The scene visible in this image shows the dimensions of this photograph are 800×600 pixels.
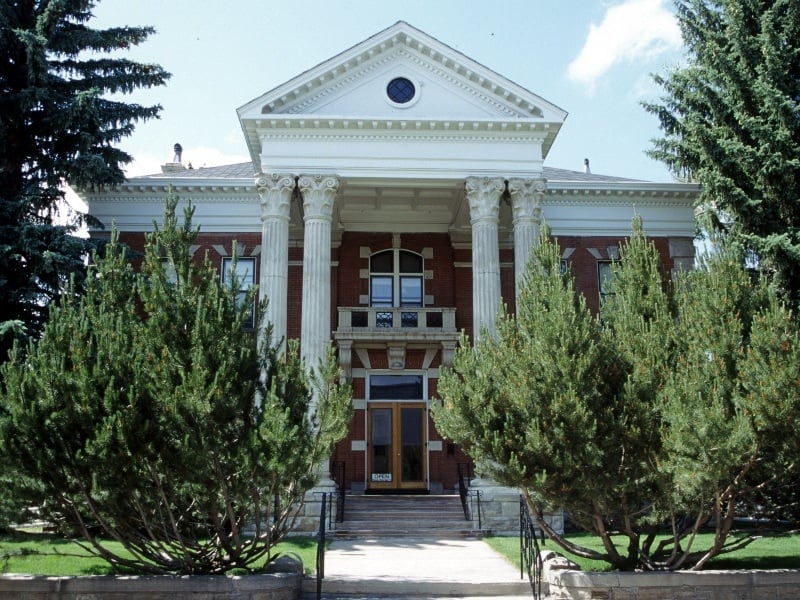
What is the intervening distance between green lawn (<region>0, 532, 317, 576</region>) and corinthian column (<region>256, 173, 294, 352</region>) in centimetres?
590

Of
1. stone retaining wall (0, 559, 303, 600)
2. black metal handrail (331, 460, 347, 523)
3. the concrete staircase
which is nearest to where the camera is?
stone retaining wall (0, 559, 303, 600)

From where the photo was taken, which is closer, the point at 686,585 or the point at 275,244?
the point at 686,585

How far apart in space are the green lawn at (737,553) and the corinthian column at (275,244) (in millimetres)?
7248

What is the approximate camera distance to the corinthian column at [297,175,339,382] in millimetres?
18844

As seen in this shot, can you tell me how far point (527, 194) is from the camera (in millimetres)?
20438

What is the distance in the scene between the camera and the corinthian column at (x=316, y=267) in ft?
61.8

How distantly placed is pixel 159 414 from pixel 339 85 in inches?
515

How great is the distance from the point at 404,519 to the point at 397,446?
5.09 m

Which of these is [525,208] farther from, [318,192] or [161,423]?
[161,423]

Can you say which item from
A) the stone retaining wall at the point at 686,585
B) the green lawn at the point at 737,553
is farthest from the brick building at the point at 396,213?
the stone retaining wall at the point at 686,585

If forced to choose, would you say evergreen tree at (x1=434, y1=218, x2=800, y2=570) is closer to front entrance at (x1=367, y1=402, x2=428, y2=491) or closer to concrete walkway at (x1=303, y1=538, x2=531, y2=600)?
concrete walkway at (x1=303, y1=538, x2=531, y2=600)

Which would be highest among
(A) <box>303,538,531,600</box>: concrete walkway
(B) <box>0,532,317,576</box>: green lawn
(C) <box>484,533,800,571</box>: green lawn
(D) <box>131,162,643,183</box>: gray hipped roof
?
(D) <box>131,162,643,183</box>: gray hipped roof

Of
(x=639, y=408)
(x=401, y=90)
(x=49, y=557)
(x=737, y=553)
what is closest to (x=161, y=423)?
(x=49, y=557)

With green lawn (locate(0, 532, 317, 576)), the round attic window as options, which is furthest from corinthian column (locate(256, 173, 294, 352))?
green lawn (locate(0, 532, 317, 576))
